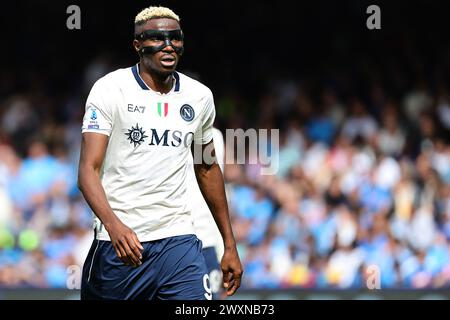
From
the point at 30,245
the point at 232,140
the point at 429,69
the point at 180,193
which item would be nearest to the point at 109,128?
the point at 180,193

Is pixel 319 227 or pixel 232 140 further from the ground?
pixel 232 140

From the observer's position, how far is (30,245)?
12.2 m

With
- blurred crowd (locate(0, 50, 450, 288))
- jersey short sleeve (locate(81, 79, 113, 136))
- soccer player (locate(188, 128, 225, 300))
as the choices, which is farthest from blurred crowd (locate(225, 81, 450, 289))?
jersey short sleeve (locate(81, 79, 113, 136))

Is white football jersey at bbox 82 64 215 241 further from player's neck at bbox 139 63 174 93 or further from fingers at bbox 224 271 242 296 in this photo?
fingers at bbox 224 271 242 296

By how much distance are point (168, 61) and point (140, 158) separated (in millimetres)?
587

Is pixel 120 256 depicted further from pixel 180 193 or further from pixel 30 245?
pixel 30 245

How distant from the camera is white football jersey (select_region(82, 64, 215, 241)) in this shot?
622 centimetres

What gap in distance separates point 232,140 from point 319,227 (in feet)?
5.99

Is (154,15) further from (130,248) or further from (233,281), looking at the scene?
(233,281)

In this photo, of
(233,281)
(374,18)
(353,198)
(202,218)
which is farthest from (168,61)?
(374,18)

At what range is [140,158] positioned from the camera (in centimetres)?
624

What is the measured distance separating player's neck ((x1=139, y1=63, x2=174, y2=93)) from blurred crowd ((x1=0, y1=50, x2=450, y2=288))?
5427 millimetres

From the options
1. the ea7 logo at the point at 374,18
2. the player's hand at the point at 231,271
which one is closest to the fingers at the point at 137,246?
the player's hand at the point at 231,271

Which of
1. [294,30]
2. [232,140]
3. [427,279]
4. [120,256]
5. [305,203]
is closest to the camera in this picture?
[120,256]
